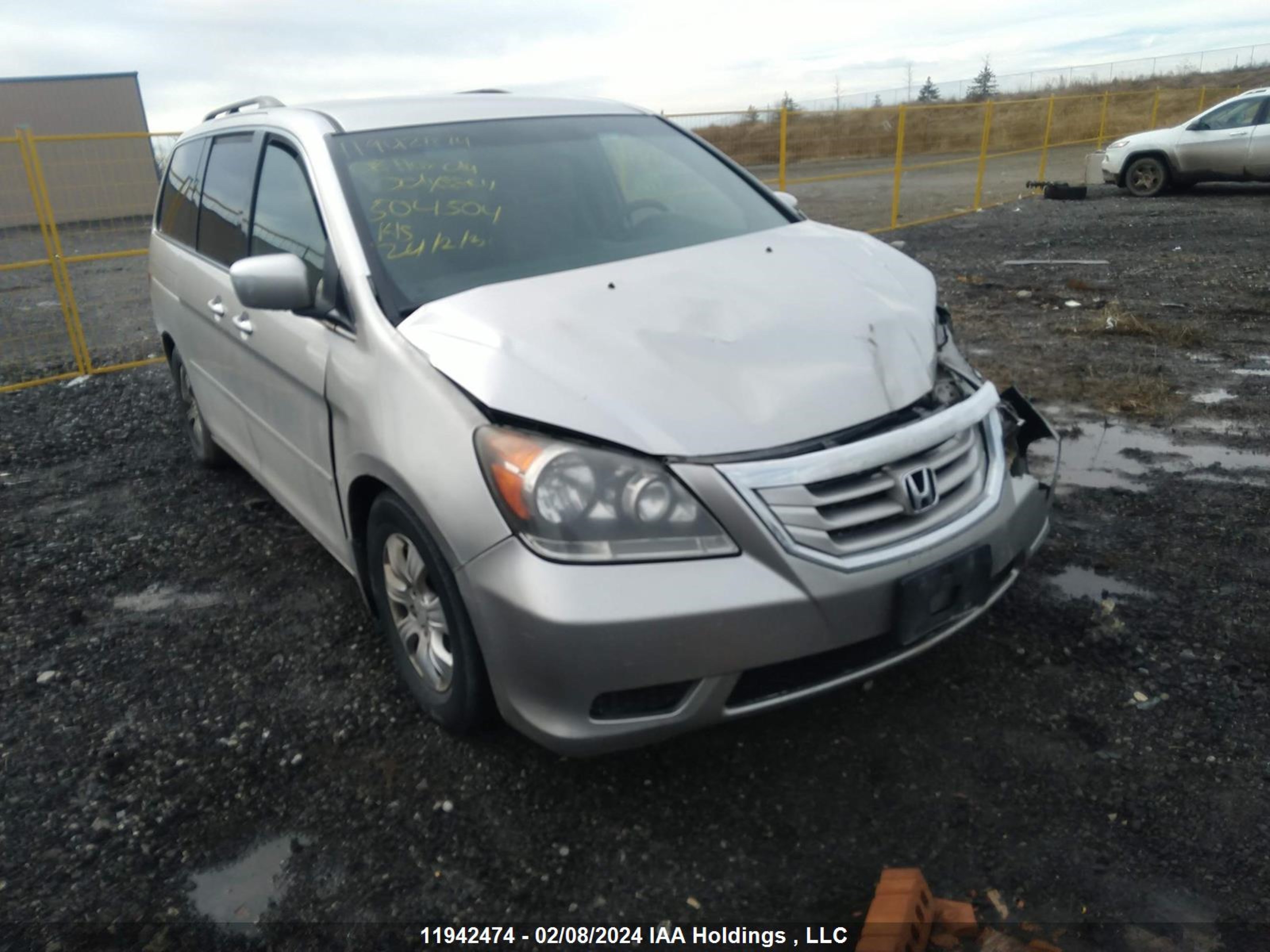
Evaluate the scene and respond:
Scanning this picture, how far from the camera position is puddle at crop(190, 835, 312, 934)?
2242 millimetres

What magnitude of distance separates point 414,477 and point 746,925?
4.26 feet

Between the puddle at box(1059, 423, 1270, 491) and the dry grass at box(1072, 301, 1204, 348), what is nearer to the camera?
the puddle at box(1059, 423, 1270, 491)

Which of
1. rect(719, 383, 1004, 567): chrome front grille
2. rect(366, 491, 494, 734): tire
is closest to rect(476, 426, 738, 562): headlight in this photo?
rect(719, 383, 1004, 567): chrome front grille

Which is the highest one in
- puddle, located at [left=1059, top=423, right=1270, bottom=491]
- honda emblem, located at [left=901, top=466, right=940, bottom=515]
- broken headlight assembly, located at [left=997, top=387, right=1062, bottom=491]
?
honda emblem, located at [left=901, top=466, right=940, bottom=515]

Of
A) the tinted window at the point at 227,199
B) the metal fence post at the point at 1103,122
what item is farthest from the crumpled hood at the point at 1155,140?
the tinted window at the point at 227,199

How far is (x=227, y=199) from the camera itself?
157 inches

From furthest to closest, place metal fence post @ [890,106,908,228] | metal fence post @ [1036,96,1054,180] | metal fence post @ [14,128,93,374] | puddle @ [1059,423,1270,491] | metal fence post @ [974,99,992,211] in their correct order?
metal fence post @ [1036,96,1054,180] → metal fence post @ [974,99,992,211] → metal fence post @ [890,106,908,228] → metal fence post @ [14,128,93,374] → puddle @ [1059,423,1270,491]

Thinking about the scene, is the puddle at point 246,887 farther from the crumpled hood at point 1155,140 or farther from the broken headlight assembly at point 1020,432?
the crumpled hood at point 1155,140

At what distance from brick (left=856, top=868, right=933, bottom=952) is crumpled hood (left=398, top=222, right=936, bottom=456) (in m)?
0.99

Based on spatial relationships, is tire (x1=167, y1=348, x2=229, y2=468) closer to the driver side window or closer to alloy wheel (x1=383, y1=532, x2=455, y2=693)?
alloy wheel (x1=383, y1=532, x2=455, y2=693)

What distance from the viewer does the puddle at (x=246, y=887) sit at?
2.24 metres

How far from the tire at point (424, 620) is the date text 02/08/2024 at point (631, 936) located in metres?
0.56

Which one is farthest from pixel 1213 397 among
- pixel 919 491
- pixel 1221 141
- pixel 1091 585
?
pixel 1221 141

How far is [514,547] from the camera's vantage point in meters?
2.16
